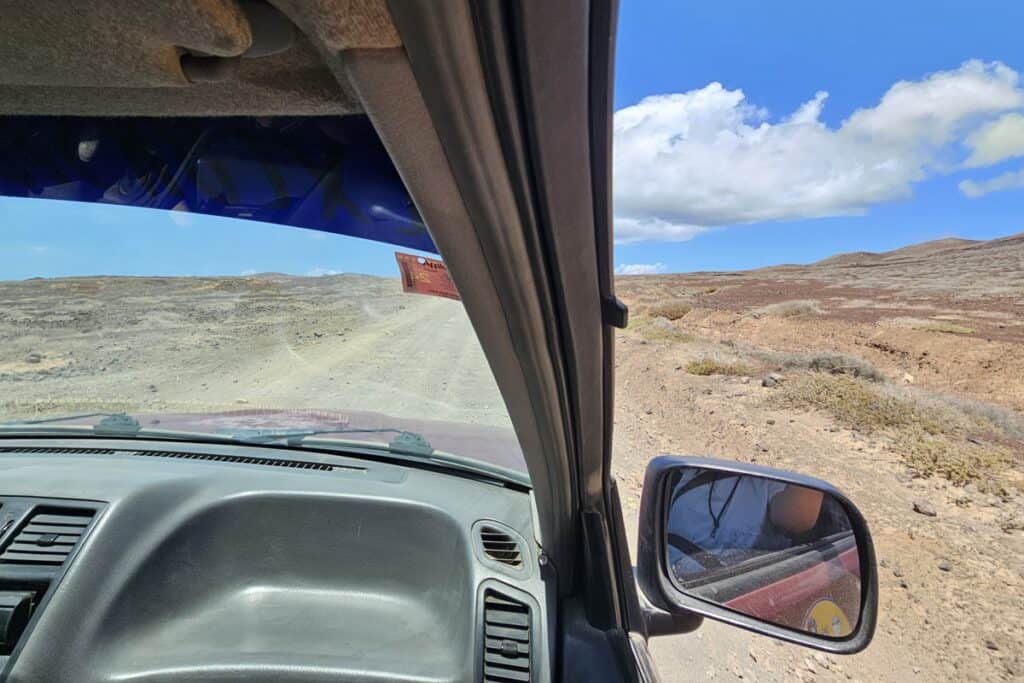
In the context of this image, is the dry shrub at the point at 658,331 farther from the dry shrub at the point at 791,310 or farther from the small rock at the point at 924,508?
the small rock at the point at 924,508

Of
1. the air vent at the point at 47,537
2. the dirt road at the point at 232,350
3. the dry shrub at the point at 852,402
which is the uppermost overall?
the dirt road at the point at 232,350

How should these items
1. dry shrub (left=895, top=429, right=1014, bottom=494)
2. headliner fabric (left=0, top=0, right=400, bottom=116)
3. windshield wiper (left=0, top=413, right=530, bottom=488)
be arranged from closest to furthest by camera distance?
headliner fabric (left=0, top=0, right=400, bottom=116) → windshield wiper (left=0, top=413, right=530, bottom=488) → dry shrub (left=895, top=429, right=1014, bottom=494)

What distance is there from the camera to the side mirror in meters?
1.83

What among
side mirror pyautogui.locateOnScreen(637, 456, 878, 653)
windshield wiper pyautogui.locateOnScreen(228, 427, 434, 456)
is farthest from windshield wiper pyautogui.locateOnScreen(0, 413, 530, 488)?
side mirror pyautogui.locateOnScreen(637, 456, 878, 653)

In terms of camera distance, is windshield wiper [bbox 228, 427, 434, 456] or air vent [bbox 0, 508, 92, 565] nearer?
air vent [bbox 0, 508, 92, 565]

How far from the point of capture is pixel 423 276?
1.48m

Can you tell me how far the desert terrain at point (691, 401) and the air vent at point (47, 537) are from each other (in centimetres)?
60

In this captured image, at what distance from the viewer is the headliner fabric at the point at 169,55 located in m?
0.71

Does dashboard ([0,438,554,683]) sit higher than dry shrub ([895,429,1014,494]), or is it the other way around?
dashboard ([0,438,554,683])

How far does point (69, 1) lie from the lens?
778mm

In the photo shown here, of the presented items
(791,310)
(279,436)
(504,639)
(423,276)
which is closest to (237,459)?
(279,436)

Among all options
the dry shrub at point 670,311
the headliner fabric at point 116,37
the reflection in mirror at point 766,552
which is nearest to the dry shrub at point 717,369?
the reflection in mirror at point 766,552

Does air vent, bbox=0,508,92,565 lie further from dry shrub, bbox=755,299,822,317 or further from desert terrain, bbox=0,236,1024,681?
dry shrub, bbox=755,299,822,317

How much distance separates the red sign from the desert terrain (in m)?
0.09
